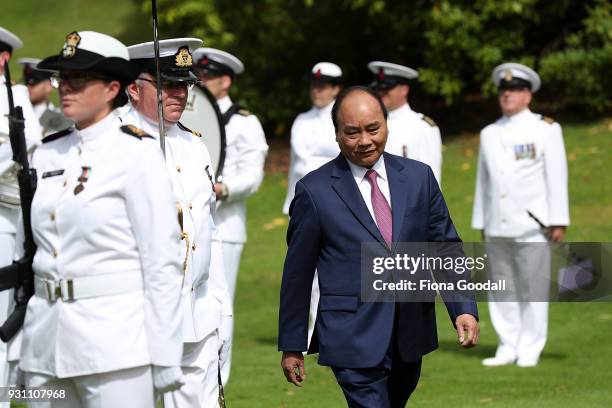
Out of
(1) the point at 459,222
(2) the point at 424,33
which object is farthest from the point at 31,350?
(2) the point at 424,33

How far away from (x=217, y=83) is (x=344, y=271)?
5296 mm

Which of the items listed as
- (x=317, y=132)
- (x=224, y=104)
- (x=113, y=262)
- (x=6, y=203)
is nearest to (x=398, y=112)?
(x=317, y=132)

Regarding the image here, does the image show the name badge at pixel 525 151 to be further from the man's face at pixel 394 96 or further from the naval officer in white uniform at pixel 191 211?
the naval officer in white uniform at pixel 191 211

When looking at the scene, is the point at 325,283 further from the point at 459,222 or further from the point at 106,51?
the point at 459,222

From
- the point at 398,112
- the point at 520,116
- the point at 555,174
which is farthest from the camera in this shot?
the point at 398,112

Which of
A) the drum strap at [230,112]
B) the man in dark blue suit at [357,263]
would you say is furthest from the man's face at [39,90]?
the man in dark blue suit at [357,263]

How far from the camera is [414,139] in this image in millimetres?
12859

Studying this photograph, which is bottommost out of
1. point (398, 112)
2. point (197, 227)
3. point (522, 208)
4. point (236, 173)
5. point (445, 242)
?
point (445, 242)

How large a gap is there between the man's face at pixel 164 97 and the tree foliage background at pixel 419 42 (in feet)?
53.6

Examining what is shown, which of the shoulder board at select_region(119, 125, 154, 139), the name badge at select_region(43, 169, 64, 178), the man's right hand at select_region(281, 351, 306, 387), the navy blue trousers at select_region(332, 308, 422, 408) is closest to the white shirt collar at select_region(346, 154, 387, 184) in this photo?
the navy blue trousers at select_region(332, 308, 422, 408)

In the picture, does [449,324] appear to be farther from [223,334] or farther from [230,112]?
[223,334]

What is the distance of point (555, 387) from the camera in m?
11.0

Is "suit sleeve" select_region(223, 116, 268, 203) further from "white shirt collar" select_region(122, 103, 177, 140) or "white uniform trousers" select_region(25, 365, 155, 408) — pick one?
"white uniform trousers" select_region(25, 365, 155, 408)

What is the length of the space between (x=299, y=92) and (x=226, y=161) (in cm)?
1492
